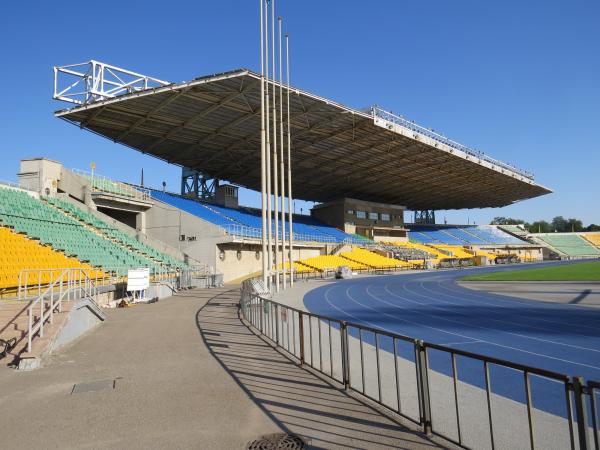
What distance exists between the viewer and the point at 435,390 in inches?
243

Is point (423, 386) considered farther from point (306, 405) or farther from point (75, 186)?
point (75, 186)

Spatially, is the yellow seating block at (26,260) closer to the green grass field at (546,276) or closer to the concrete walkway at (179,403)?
the concrete walkway at (179,403)

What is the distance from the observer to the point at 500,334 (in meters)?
10.6

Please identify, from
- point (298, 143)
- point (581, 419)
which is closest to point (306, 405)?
point (581, 419)

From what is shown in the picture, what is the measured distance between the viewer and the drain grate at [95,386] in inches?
264

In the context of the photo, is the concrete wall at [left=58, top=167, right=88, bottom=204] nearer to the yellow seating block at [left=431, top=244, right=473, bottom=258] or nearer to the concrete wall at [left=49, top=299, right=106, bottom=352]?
the concrete wall at [left=49, top=299, right=106, bottom=352]

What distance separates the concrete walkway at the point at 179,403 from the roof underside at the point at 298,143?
22099 mm

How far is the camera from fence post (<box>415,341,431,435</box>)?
15.3 feet

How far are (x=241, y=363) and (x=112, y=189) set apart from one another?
3173 cm

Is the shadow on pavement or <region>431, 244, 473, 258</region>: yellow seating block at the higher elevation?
<region>431, 244, 473, 258</region>: yellow seating block

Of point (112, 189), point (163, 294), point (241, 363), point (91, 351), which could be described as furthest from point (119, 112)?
point (241, 363)

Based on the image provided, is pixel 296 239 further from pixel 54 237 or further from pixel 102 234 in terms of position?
pixel 54 237

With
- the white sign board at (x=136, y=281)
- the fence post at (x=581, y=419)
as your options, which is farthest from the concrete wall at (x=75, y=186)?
the fence post at (x=581, y=419)

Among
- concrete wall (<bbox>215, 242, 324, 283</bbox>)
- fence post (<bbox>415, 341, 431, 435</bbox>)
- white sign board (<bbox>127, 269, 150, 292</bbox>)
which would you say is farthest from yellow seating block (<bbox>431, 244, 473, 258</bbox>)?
fence post (<bbox>415, 341, 431, 435</bbox>)
